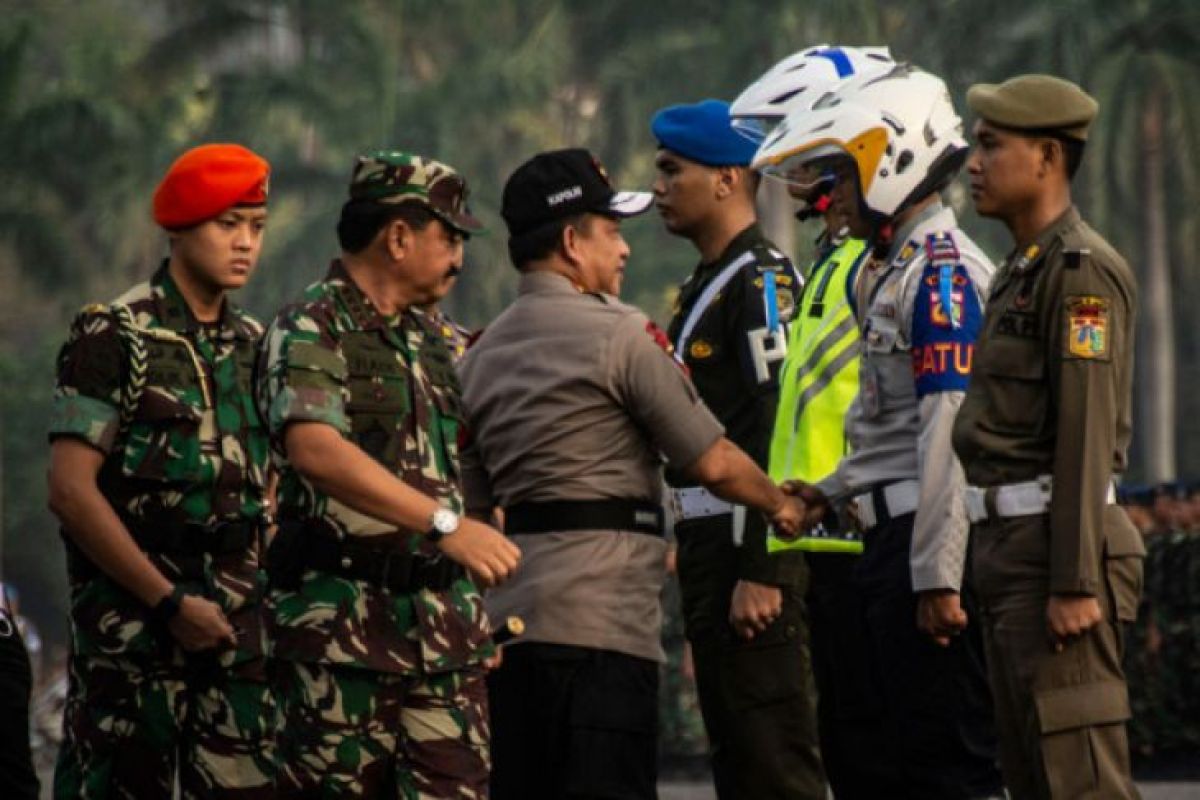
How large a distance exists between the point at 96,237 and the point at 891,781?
57.5 metres

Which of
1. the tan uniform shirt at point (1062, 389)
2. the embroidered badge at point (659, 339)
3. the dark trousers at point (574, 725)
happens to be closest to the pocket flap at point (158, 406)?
the dark trousers at point (574, 725)

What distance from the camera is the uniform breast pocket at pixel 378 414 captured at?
7.46 m

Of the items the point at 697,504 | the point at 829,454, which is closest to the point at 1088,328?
the point at 829,454

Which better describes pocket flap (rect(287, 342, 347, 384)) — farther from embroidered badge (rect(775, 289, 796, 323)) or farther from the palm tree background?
the palm tree background

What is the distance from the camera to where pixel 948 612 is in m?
7.89

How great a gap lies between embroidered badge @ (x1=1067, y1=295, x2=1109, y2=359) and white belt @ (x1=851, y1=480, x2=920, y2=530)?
3.35ft

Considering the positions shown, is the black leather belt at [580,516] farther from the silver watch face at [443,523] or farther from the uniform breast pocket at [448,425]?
the silver watch face at [443,523]

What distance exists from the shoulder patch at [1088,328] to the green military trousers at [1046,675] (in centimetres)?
42

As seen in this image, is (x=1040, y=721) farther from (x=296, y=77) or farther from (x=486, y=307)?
(x=296, y=77)

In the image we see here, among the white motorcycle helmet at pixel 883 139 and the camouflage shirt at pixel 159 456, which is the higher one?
the white motorcycle helmet at pixel 883 139

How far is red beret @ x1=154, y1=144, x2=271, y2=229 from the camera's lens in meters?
8.65

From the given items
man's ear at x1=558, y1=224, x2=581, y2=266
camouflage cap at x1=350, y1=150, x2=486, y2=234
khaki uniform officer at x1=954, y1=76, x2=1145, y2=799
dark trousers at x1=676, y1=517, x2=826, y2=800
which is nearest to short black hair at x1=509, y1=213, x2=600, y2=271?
man's ear at x1=558, y1=224, x2=581, y2=266

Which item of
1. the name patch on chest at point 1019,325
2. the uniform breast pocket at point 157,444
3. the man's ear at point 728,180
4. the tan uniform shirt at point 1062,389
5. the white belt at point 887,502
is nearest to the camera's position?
the tan uniform shirt at point 1062,389

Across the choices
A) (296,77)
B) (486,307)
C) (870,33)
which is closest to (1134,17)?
(870,33)
